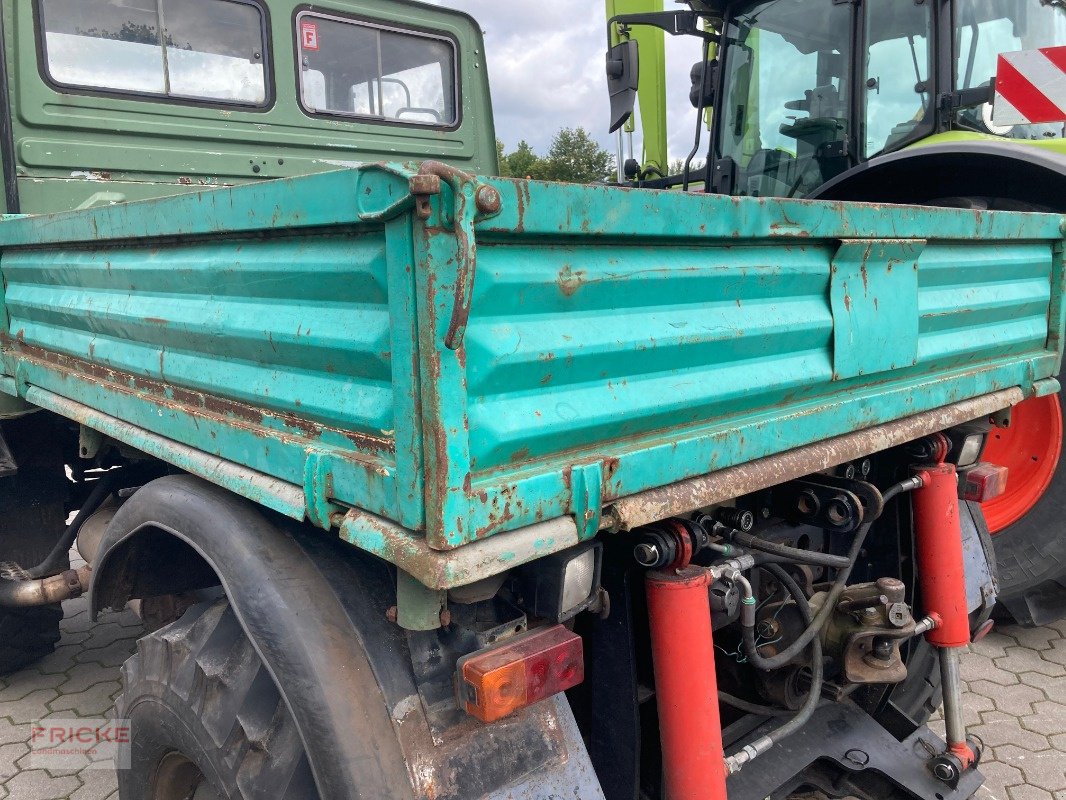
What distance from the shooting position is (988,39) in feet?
11.4

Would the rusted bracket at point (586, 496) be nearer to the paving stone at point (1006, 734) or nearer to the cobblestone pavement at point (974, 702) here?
the cobblestone pavement at point (974, 702)

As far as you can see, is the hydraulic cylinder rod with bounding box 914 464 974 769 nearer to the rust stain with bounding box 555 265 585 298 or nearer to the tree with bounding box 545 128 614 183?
the rust stain with bounding box 555 265 585 298

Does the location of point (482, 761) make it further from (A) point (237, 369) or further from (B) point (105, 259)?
(B) point (105, 259)

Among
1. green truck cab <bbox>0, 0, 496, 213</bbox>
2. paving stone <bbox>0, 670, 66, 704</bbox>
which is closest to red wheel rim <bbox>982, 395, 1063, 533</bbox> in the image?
green truck cab <bbox>0, 0, 496, 213</bbox>

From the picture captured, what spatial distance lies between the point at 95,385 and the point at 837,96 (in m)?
3.23

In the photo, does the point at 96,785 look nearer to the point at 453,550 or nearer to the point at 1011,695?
the point at 453,550

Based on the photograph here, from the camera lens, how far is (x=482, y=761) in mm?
1334

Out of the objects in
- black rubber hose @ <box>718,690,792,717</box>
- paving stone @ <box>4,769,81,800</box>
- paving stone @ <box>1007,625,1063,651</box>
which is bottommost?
paving stone @ <box>1007,625,1063,651</box>

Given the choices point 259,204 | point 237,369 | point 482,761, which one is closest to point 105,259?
point 237,369

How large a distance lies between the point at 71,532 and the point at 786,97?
11.7ft

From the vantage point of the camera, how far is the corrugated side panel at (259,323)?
1.22 m

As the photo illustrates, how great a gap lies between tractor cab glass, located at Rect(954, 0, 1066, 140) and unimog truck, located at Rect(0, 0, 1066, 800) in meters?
1.32

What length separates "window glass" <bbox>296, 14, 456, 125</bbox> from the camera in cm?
342

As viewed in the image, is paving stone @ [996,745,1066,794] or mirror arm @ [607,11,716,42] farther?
mirror arm @ [607,11,716,42]
